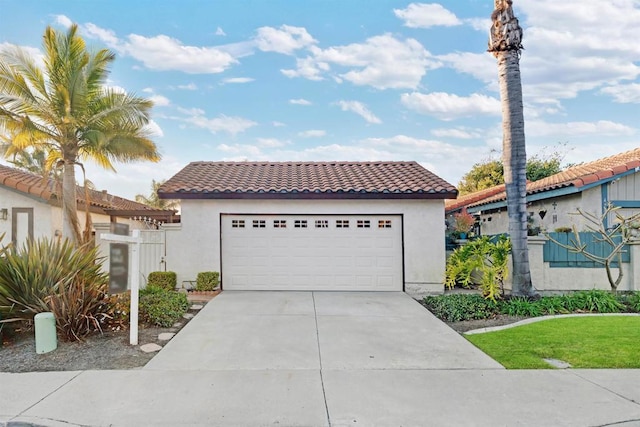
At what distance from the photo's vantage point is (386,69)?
1493cm

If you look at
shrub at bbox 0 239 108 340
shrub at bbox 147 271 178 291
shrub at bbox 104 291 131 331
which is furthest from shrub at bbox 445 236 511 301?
shrub at bbox 0 239 108 340

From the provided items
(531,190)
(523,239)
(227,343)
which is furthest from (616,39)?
(227,343)

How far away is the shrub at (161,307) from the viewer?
24.5 ft

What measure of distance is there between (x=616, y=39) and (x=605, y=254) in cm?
798

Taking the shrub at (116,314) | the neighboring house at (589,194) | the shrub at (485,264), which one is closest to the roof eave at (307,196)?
the shrub at (485,264)

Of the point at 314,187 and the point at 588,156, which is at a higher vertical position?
the point at 588,156

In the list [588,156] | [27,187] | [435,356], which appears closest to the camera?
[435,356]

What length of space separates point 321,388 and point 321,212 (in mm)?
7117

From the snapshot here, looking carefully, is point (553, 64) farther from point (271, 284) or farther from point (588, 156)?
point (588, 156)

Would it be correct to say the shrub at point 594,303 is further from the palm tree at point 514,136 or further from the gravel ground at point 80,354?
the gravel ground at point 80,354

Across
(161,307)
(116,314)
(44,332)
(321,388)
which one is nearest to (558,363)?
(321,388)

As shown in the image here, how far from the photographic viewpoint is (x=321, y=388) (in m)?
4.64

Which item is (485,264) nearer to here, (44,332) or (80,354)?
(80,354)

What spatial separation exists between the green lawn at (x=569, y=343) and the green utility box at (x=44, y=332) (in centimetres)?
670
